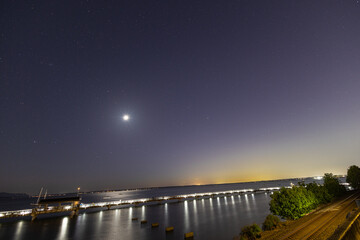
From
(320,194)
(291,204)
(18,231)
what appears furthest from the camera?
(18,231)

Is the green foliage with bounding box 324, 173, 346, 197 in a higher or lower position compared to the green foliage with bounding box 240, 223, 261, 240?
higher

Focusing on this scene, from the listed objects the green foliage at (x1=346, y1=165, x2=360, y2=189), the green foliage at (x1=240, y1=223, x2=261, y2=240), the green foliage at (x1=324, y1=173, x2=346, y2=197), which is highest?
the green foliage at (x1=346, y1=165, x2=360, y2=189)

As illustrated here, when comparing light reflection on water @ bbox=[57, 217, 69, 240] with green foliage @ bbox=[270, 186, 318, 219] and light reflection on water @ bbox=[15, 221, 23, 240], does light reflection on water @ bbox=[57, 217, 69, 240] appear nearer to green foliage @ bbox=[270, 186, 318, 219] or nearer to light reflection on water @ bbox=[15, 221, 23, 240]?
light reflection on water @ bbox=[15, 221, 23, 240]

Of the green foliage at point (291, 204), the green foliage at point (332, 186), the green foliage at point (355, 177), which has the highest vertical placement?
the green foliage at point (355, 177)

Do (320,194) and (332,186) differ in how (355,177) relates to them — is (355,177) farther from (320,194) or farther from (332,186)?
(320,194)

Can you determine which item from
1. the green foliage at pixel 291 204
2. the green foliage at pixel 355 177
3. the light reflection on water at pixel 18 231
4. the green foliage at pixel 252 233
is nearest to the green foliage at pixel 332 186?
the green foliage at pixel 291 204

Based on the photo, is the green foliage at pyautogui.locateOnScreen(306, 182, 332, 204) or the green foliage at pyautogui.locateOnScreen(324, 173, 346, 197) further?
the green foliage at pyautogui.locateOnScreen(324, 173, 346, 197)

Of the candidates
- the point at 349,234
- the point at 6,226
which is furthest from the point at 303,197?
the point at 6,226

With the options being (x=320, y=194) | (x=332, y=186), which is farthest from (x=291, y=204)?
(x=332, y=186)

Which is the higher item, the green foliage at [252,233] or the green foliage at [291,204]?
the green foliage at [291,204]

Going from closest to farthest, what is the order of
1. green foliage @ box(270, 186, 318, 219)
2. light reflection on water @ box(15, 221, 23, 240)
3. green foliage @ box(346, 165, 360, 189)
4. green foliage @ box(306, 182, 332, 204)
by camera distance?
green foliage @ box(270, 186, 318, 219), light reflection on water @ box(15, 221, 23, 240), green foliage @ box(306, 182, 332, 204), green foliage @ box(346, 165, 360, 189)

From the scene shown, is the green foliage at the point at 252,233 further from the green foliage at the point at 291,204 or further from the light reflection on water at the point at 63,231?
the light reflection on water at the point at 63,231

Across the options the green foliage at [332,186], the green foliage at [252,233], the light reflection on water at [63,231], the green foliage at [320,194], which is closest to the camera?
the green foliage at [252,233]

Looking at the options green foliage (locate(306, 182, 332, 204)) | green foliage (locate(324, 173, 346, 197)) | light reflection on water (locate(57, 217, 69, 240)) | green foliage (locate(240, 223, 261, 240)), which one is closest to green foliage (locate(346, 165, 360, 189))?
green foliage (locate(324, 173, 346, 197))
